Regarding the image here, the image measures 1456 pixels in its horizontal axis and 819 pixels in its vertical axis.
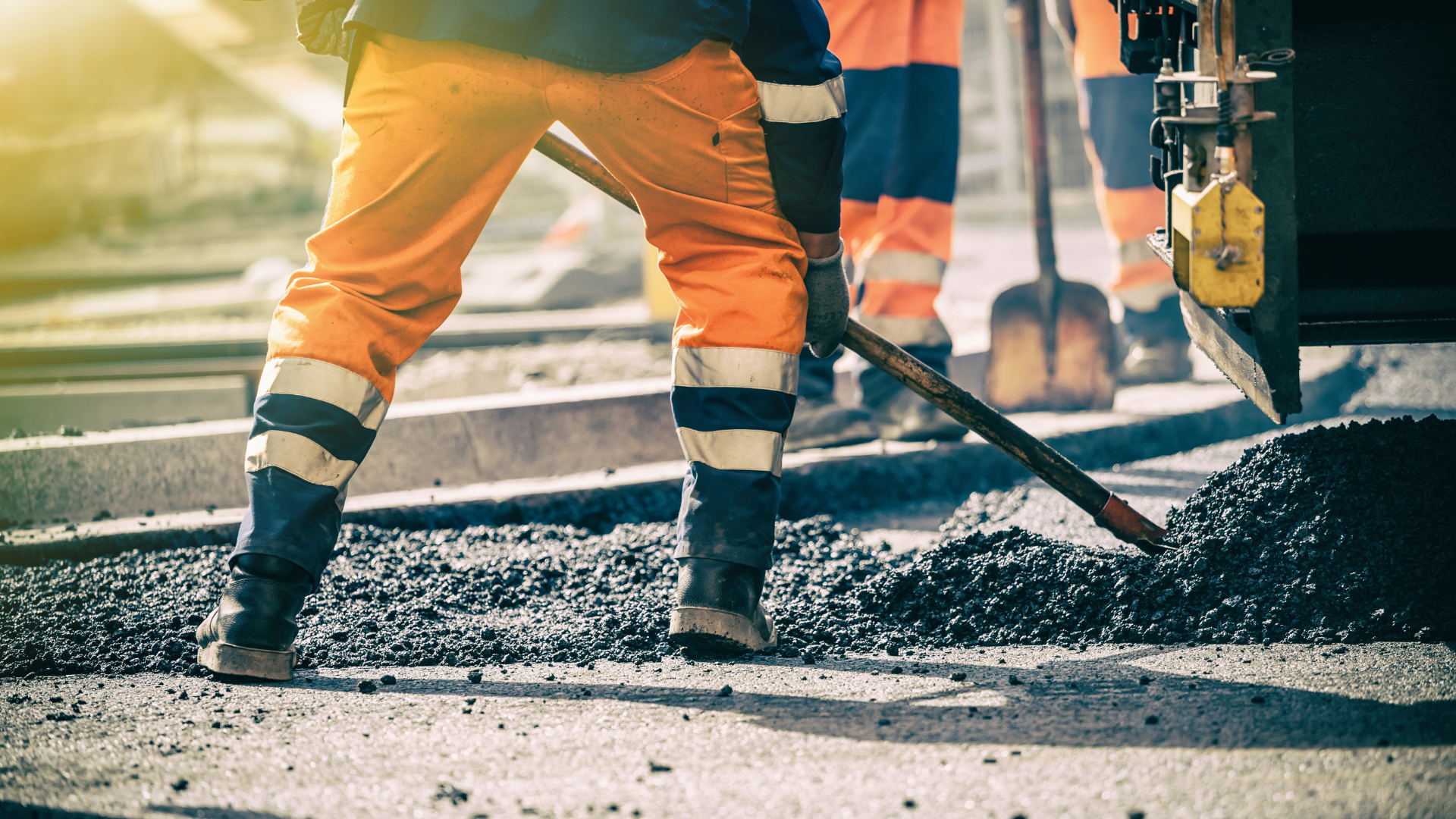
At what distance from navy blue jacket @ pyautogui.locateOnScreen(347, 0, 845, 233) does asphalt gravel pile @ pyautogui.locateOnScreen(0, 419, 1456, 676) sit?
2.82 ft

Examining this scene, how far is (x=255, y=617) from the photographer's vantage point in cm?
196

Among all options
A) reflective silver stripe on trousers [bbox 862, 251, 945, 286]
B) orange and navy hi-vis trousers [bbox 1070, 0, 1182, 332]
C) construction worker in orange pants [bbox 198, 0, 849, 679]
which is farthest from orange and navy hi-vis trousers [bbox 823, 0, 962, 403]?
construction worker in orange pants [bbox 198, 0, 849, 679]

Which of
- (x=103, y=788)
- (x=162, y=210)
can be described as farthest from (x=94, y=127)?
(x=103, y=788)

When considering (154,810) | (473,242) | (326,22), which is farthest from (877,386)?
(154,810)

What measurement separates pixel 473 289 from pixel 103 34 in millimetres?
11627

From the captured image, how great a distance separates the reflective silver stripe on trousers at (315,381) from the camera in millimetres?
1950

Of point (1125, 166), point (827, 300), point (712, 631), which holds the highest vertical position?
point (1125, 166)

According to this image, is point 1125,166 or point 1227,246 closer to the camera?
point 1227,246

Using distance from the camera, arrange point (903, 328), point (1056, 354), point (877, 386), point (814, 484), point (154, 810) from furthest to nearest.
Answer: point (1056, 354) → point (877, 386) → point (903, 328) → point (814, 484) → point (154, 810)

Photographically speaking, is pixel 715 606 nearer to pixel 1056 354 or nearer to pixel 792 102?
pixel 792 102

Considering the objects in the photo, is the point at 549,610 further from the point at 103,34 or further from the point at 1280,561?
the point at 103,34

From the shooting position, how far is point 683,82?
1.99 metres

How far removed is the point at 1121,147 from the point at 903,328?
134 cm

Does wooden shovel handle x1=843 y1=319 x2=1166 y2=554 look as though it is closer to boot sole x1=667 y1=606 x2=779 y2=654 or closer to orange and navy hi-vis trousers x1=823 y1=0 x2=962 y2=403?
boot sole x1=667 y1=606 x2=779 y2=654
